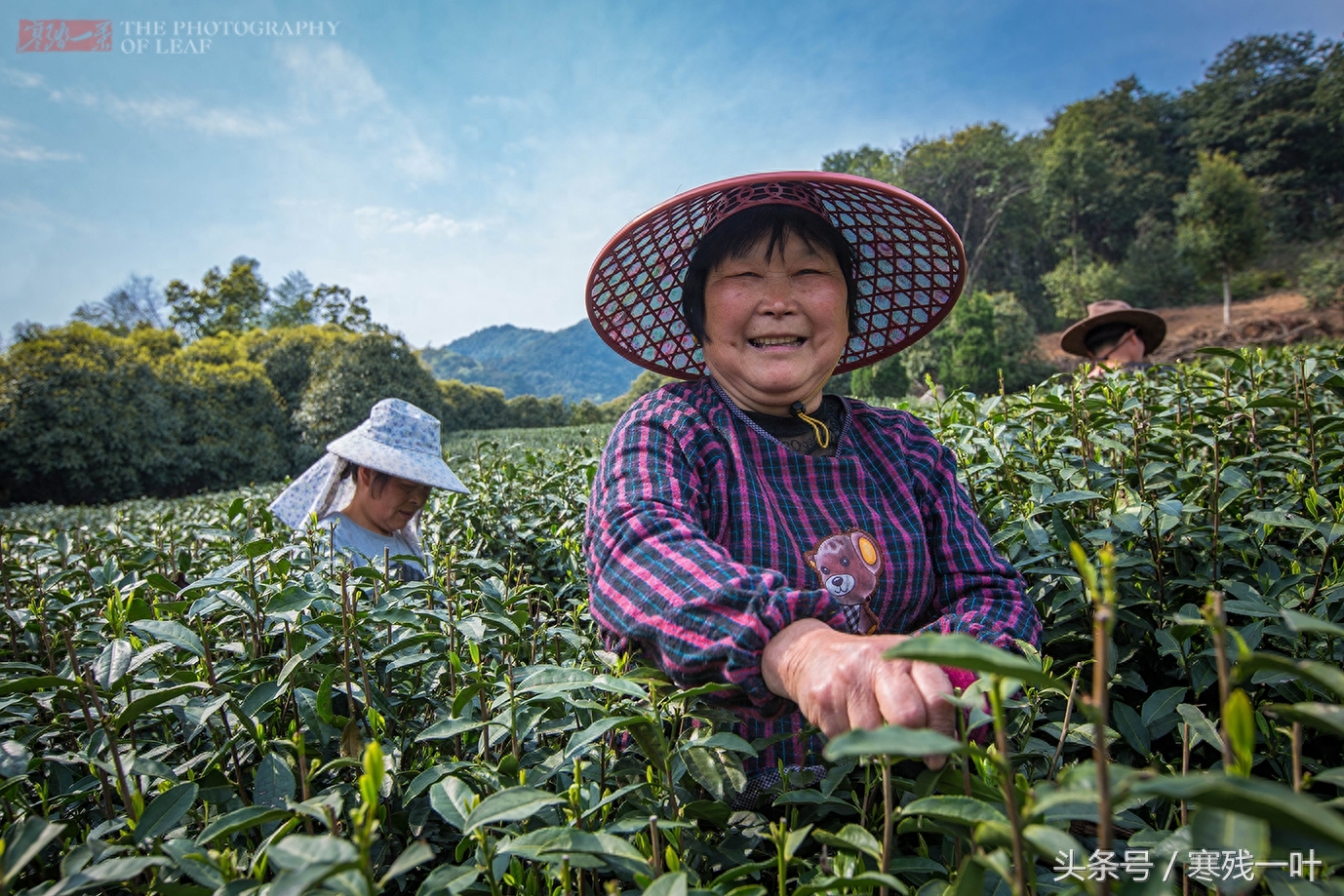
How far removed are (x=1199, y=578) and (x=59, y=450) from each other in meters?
16.4

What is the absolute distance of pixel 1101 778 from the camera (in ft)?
1.31

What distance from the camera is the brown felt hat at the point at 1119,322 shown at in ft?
15.4

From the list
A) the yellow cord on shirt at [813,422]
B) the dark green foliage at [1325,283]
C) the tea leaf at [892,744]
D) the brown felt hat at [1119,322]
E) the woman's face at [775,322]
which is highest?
the dark green foliage at [1325,283]

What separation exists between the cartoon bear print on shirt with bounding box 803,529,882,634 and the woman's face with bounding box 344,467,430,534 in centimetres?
181

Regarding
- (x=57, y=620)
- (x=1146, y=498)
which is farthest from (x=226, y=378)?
(x=1146, y=498)

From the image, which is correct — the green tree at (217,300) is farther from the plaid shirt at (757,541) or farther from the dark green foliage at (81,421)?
the plaid shirt at (757,541)

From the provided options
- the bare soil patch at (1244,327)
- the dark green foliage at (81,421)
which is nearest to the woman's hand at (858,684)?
the dark green foliage at (81,421)

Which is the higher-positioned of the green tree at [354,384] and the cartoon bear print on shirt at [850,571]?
the green tree at [354,384]

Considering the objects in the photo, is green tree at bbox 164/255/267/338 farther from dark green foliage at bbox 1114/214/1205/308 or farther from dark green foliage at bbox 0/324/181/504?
dark green foliage at bbox 1114/214/1205/308

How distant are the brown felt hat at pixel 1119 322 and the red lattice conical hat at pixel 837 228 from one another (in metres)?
3.49

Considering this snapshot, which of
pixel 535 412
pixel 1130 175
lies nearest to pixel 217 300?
pixel 535 412

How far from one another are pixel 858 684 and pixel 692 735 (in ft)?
1.07

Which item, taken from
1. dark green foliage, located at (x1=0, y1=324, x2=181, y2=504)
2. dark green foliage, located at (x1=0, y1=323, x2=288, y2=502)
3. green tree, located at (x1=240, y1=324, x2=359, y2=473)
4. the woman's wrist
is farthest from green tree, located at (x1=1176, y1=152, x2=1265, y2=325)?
dark green foliage, located at (x1=0, y1=324, x2=181, y2=504)

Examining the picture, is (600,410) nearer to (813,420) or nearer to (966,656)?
(813,420)
